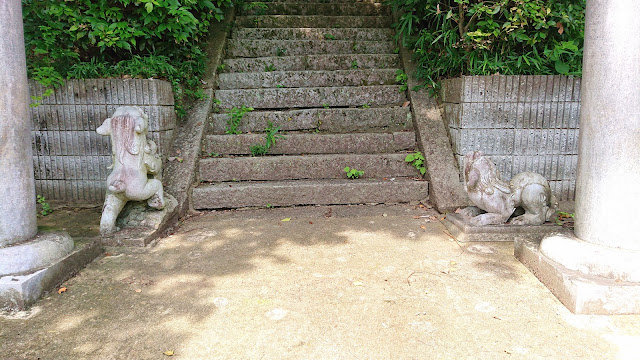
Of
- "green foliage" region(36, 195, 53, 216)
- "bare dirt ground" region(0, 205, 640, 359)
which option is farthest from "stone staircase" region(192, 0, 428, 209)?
"green foliage" region(36, 195, 53, 216)

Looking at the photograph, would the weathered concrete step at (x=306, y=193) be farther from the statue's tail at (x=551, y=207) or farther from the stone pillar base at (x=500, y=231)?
the statue's tail at (x=551, y=207)

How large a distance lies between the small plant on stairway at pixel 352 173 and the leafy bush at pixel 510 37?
54.7 inches

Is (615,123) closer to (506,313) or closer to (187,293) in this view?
(506,313)

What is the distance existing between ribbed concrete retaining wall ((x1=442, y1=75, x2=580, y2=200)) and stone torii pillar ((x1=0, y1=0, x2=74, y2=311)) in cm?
382

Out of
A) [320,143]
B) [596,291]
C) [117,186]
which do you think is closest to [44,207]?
[117,186]

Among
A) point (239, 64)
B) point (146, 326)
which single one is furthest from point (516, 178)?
point (239, 64)

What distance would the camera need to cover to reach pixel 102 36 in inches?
177

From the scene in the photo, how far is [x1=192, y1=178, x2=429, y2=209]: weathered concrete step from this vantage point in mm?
4711

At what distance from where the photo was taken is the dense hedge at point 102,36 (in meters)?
4.50

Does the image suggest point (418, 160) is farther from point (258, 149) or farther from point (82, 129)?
point (82, 129)

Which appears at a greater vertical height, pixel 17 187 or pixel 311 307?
pixel 17 187

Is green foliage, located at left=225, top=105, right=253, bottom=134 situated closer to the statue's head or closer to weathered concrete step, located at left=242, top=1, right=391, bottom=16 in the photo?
the statue's head

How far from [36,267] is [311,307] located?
1.82 m

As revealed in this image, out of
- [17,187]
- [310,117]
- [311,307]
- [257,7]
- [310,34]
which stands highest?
[257,7]
